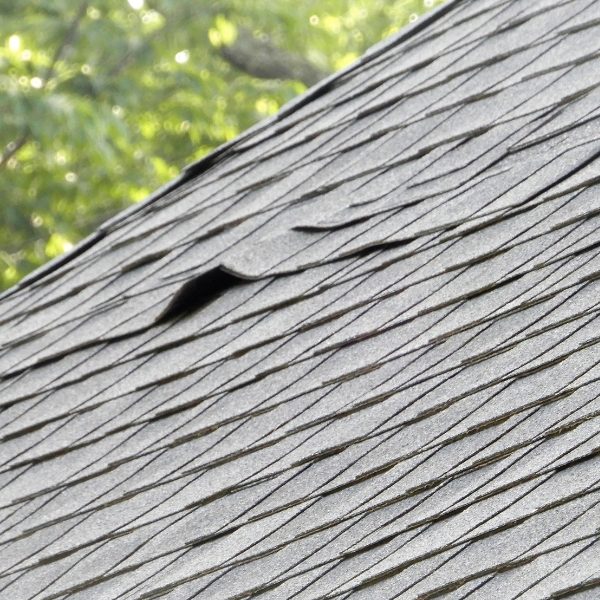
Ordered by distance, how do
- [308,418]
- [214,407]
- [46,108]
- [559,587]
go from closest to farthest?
[559,587]
[308,418]
[214,407]
[46,108]

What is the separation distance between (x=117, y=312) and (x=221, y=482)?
1083 millimetres

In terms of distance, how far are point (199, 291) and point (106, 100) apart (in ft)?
24.8

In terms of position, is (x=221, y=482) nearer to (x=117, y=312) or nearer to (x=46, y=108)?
(x=117, y=312)

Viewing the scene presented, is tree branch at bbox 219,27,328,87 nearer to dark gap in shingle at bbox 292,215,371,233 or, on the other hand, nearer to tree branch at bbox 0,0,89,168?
tree branch at bbox 0,0,89,168

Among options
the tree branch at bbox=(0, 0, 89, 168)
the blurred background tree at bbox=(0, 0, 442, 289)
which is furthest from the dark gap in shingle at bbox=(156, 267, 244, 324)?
the tree branch at bbox=(0, 0, 89, 168)

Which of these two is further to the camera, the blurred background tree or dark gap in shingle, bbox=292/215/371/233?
the blurred background tree

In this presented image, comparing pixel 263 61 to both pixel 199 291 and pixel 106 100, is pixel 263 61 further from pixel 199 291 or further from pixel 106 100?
pixel 199 291

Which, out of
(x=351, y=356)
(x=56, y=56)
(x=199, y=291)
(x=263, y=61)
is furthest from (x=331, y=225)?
(x=263, y=61)

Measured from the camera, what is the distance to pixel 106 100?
11.2 metres

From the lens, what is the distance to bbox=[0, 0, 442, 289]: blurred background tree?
1027 centimetres

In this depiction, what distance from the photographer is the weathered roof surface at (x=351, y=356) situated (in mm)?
2572

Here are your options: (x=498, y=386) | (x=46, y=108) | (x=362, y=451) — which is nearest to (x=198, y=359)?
(x=362, y=451)

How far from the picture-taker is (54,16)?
1122 cm

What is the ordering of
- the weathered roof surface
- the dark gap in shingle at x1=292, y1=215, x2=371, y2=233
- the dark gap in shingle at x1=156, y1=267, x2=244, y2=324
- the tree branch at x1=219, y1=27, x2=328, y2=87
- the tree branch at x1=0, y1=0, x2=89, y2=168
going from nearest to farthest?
1. the weathered roof surface
2. the dark gap in shingle at x1=292, y1=215, x2=371, y2=233
3. the dark gap in shingle at x1=156, y1=267, x2=244, y2=324
4. the tree branch at x1=0, y1=0, x2=89, y2=168
5. the tree branch at x1=219, y1=27, x2=328, y2=87
